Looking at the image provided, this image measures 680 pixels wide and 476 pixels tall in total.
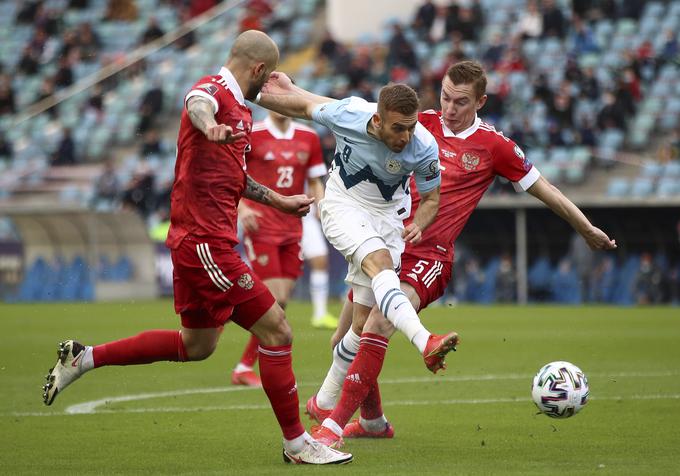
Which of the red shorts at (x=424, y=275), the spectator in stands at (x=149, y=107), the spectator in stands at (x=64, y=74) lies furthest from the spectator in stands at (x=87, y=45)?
the red shorts at (x=424, y=275)

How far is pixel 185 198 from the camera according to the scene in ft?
20.8

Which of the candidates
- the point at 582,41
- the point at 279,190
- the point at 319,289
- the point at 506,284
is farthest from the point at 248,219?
the point at 582,41

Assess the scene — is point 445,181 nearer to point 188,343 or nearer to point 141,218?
point 188,343

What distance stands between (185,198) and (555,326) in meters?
11.0

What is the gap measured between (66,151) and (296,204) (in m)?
24.3

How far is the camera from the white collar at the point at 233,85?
6.35m

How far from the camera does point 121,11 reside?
34.7m

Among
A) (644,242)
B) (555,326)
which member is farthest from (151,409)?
(644,242)

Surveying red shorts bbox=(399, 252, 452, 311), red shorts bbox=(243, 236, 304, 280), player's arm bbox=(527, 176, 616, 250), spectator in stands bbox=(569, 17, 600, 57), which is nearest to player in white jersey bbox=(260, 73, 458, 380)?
red shorts bbox=(399, 252, 452, 311)

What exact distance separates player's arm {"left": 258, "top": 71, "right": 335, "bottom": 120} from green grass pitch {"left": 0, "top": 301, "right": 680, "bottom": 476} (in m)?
1.92

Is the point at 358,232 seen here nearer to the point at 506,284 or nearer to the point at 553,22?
the point at 506,284

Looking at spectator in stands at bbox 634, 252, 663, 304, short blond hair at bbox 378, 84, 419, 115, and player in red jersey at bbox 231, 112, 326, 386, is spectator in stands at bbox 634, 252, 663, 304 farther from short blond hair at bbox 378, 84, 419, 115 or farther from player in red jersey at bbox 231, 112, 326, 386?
short blond hair at bbox 378, 84, 419, 115

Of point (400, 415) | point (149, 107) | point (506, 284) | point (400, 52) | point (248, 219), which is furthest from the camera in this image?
point (149, 107)

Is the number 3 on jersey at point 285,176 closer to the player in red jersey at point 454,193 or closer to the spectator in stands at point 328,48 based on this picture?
the player in red jersey at point 454,193
